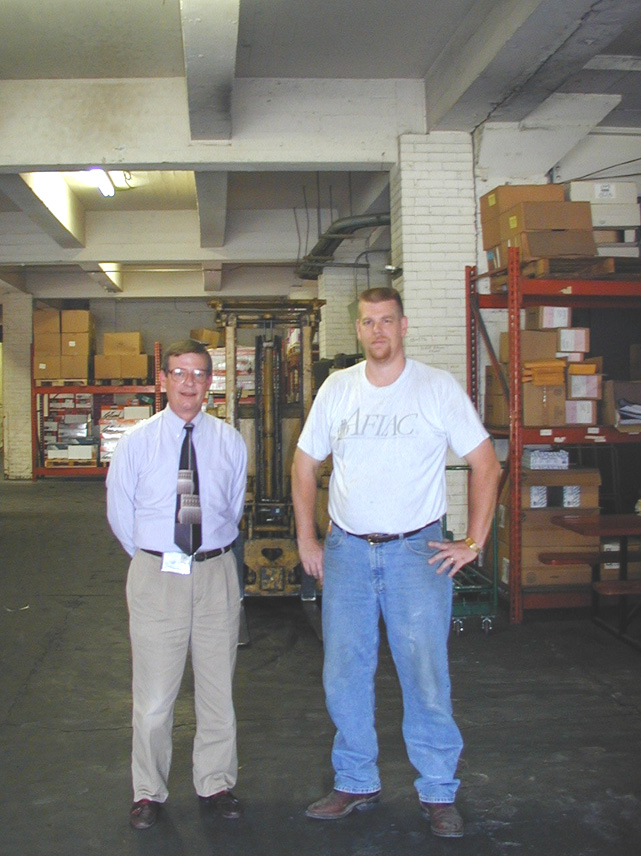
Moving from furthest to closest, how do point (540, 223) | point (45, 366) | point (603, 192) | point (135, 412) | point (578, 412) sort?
point (135, 412) → point (45, 366) → point (603, 192) → point (540, 223) → point (578, 412)

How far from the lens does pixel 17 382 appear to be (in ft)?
55.8

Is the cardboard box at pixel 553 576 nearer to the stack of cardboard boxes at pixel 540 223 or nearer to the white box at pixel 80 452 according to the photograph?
the stack of cardboard boxes at pixel 540 223

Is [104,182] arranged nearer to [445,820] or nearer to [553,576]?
[553,576]

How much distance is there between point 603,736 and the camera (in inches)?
151

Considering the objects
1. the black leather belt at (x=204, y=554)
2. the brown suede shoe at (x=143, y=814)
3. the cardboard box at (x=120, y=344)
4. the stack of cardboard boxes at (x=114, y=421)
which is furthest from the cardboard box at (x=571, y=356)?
the cardboard box at (x=120, y=344)

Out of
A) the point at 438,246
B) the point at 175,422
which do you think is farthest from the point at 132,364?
the point at 175,422

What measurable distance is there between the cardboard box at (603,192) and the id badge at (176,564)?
5.07m

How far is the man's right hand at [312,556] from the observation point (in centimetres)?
304

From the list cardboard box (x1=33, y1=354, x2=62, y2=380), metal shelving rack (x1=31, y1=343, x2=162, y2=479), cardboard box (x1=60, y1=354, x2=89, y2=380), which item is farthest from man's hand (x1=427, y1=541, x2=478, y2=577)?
cardboard box (x1=33, y1=354, x2=62, y2=380)

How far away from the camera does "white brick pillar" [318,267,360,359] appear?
1184 cm

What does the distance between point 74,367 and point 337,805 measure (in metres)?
14.7

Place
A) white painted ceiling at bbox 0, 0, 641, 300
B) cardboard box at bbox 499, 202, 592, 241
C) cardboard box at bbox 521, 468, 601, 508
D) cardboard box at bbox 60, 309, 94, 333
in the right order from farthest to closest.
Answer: cardboard box at bbox 60, 309, 94, 333, cardboard box at bbox 499, 202, 592, 241, cardboard box at bbox 521, 468, 601, 508, white painted ceiling at bbox 0, 0, 641, 300

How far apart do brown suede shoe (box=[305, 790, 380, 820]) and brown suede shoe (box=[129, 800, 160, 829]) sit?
584mm

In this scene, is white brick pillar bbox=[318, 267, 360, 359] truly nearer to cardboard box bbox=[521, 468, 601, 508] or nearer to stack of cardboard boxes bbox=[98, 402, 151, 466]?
cardboard box bbox=[521, 468, 601, 508]
